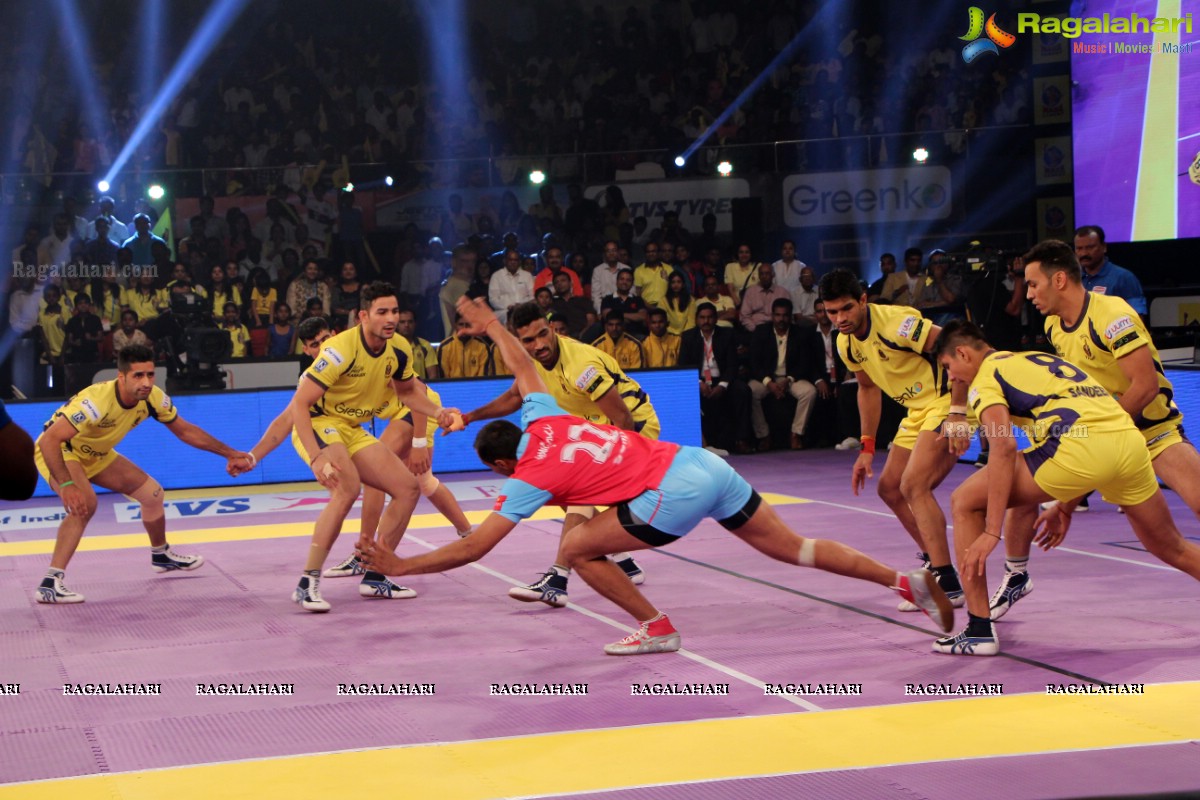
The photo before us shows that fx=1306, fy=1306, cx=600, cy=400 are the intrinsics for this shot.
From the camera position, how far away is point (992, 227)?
19875 mm

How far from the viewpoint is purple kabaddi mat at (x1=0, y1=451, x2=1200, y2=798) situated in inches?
204

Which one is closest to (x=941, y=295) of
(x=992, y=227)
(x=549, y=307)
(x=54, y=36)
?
(x=992, y=227)

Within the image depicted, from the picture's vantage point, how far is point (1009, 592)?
23.1ft

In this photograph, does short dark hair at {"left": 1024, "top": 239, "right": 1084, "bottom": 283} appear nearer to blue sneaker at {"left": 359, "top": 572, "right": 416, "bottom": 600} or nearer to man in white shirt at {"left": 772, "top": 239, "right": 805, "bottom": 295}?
blue sneaker at {"left": 359, "top": 572, "right": 416, "bottom": 600}

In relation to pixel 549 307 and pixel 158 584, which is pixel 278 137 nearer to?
pixel 549 307

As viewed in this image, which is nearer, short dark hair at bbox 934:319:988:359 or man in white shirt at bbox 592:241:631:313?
short dark hair at bbox 934:319:988:359

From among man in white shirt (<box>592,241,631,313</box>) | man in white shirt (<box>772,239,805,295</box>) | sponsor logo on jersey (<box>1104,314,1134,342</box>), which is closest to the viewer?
sponsor logo on jersey (<box>1104,314,1134,342</box>)

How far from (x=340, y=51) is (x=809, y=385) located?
10615 millimetres

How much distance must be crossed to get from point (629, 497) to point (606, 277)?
11688 millimetres

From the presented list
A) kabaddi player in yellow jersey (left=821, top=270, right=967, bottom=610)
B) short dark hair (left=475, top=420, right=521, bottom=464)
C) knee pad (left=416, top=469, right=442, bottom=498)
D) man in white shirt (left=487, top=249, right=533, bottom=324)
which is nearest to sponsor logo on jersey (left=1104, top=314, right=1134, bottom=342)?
kabaddi player in yellow jersey (left=821, top=270, right=967, bottom=610)

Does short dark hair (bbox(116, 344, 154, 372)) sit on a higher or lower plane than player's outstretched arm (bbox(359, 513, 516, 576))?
higher

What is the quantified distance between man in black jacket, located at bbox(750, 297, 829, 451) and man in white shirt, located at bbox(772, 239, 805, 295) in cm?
108

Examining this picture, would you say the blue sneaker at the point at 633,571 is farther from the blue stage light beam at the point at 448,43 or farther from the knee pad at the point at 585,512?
the blue stage light beam at the point at 448,43

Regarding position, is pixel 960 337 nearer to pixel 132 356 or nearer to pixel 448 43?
pixel 132 356
